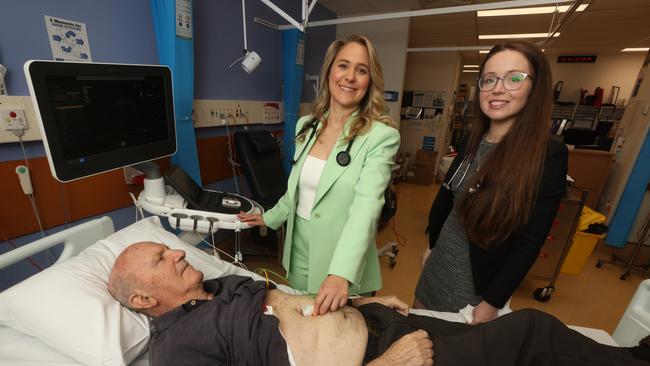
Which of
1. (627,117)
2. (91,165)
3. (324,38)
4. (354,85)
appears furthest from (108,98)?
(627,117)

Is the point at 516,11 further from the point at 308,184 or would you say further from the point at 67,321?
the point at 67,321

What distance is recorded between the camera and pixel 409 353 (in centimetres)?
88

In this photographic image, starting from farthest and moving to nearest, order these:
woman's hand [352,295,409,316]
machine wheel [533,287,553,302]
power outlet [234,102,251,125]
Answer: power outlet [234,102,251,125]
machine wheel [533,287,553,302]
woman's hand [352,295,409,316]

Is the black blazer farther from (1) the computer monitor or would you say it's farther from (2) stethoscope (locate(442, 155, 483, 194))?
(1) the computer monitor

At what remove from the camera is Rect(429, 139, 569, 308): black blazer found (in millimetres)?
990

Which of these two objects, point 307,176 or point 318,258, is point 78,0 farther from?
point 318,258

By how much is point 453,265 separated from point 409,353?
49cm

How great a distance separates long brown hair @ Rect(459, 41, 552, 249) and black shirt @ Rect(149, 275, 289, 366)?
2.73ft

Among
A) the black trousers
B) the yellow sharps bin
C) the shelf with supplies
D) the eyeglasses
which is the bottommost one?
the yellow sharps bin

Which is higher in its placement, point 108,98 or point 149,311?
point 108,98

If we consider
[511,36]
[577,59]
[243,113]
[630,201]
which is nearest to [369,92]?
[243,113]

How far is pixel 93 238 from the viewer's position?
1.31 meters

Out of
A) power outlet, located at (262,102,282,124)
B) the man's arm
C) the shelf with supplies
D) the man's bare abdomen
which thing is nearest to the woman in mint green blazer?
the man's bare abdomen

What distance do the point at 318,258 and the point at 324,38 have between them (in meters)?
3.55
